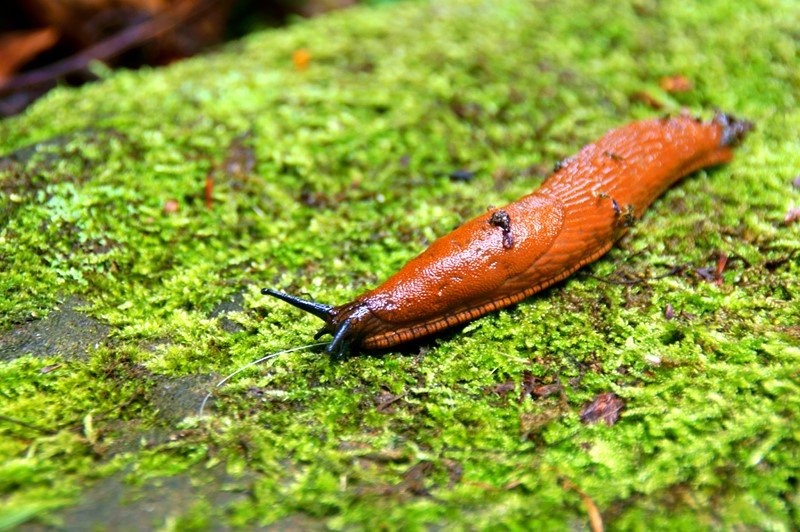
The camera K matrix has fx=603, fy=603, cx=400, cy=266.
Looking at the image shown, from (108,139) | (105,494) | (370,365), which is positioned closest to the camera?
(105,494)

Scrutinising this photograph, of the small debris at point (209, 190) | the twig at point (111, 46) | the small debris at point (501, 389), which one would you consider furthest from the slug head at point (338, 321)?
the twig at point (111, 46)

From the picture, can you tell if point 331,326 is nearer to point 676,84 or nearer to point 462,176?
point 462,176

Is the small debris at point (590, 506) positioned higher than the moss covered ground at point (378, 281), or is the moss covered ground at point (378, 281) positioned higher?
the moss covered ground at point (378, 281)

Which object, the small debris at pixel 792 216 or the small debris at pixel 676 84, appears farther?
the small debris at pixel 676 84

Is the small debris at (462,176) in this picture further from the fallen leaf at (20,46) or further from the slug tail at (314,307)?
the fallen leaf at (20,46)

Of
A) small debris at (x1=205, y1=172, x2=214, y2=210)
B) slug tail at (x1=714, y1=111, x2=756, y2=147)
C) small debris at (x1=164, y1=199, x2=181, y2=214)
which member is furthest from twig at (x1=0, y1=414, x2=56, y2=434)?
slug tail at (x1=714, y1=111, x2=756, y2=147)

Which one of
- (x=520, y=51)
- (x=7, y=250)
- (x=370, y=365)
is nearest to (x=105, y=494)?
(x=370, y=365)

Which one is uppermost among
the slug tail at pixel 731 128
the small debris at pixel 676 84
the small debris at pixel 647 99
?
the small debris at pixel 676 84

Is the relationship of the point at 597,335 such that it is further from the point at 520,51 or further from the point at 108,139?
the point at 108,139
